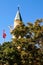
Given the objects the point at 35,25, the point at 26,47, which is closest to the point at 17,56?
the point at 26,47

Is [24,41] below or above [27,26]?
below

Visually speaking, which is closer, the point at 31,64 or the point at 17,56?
the point at 31,64

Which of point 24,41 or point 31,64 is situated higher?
point 24,41

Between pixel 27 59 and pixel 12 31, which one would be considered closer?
pixel 27 59

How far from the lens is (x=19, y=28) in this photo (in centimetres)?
2434

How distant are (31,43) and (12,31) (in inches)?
103

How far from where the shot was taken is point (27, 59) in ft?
75.8

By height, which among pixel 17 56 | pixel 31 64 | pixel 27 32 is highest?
pixel 27 32

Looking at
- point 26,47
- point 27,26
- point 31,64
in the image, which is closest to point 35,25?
point 27,26

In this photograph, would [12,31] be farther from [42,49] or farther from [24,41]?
[42,49]

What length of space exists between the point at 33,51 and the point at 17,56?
203 centimetres

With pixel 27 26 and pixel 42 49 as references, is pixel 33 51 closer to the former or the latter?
pixel 42 49

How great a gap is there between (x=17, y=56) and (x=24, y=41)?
2152 mm

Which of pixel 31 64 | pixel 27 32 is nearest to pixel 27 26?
pixel 27 32
